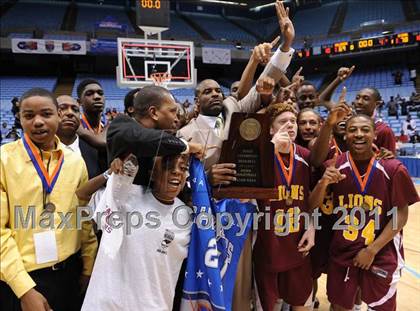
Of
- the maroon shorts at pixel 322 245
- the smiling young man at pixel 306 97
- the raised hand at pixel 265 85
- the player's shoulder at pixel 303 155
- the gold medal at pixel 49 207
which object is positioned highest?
the smiling young man at pixel 306 97

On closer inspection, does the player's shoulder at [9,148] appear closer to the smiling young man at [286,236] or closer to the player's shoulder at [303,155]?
the smiling young man at [286,236]

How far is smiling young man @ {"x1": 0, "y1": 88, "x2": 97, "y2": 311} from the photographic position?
175 centimetres

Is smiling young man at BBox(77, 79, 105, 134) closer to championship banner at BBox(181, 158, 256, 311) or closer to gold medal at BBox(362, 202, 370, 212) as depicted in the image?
championship banner at BBox(181, 158, 256, 311)

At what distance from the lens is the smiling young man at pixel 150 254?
5.84 ft

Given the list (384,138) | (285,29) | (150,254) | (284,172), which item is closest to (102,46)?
(384,138)

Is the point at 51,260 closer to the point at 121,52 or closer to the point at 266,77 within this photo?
the point at 266,77

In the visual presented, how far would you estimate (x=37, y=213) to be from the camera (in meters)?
1.82

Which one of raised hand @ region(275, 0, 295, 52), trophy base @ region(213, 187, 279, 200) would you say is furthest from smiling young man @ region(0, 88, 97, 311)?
raised hand @ region(275, 0, 295, 52)

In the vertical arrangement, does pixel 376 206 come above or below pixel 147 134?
below

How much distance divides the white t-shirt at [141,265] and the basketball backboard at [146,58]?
25.7 ft

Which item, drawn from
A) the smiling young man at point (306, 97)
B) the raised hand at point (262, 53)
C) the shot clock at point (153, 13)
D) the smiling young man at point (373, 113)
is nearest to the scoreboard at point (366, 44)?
the shot clock at point (153, 13)

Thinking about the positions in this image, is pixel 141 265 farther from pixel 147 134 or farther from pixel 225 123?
pixel 225 123

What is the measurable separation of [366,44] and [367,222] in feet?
56.4

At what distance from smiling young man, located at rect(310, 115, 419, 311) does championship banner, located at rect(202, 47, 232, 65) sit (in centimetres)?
1728
